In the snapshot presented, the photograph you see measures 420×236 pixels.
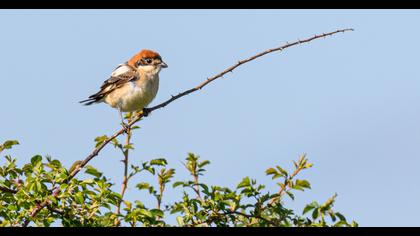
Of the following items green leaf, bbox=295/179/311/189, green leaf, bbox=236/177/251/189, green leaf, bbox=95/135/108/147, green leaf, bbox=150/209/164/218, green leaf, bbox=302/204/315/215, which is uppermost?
green leaf, bbox=95/135/108/147

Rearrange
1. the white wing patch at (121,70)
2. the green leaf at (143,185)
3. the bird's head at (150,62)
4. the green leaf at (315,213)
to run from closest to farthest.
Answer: the green leaf at (315,213), the green leaf at (143,185), the bird's head at (150,62), the white wing patch at (121,70)

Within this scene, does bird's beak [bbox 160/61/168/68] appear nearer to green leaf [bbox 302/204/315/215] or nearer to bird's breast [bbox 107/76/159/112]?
bird's breast [bbox 107/76/159/112]

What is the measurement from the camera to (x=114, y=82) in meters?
10.5

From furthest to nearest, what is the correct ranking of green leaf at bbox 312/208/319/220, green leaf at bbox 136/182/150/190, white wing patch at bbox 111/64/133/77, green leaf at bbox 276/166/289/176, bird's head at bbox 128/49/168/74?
white wing patch at bbox 111/64/133/77 < bird's head at bbox 128/49/168/74 < green leaf at bbox 136/182/150/190 < green leaf at bbox 276/166/289/176 < green leaf at bbox 312/208/319/220

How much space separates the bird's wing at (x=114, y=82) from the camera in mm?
10414

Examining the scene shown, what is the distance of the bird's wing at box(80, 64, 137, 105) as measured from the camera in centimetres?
1041

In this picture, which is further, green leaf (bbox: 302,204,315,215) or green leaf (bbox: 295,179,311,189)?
green leaf (bbox: 295,179,311,189)

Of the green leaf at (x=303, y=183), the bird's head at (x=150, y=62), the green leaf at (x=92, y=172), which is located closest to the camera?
the green leaf at (x=303, y=183)

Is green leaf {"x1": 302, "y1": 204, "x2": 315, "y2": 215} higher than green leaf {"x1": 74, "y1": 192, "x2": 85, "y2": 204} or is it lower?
lower

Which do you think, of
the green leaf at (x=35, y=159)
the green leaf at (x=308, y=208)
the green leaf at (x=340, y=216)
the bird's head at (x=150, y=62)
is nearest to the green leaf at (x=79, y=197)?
the green leaf at (x=35, y=159)

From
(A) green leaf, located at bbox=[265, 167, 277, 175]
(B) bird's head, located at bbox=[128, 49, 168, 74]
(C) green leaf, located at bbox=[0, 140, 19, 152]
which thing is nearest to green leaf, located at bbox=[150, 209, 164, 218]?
(A) green leaf, located at bbox=[265, 167, 277, 175]

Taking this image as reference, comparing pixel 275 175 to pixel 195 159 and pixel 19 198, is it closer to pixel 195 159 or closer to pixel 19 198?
pixel 195 159

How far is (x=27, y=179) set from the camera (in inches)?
179

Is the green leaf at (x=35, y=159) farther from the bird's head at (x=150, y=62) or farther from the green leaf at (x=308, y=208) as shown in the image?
the bird's head at (x=150, y=62)
